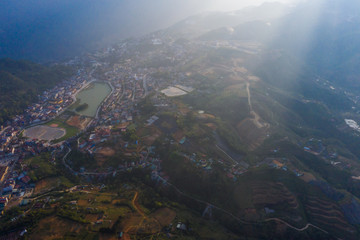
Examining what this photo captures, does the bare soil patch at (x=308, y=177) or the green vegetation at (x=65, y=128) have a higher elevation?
the green vegetation at (x=65, y=128)

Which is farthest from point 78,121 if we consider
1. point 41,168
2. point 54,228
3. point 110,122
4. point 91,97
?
point 54,228

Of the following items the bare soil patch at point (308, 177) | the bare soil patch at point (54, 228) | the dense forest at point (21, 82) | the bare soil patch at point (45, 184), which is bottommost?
the bare soil patch at point (308, 177)

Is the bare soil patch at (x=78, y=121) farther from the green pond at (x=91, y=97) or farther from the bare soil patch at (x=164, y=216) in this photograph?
the bare soil patch at (x=164, y=216)

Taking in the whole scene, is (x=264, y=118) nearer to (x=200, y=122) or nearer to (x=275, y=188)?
(x=200, y=122)

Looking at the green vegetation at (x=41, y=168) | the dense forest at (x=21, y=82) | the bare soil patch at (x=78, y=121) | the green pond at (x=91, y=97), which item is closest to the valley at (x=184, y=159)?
the green vegetation at (x=41, y=168)

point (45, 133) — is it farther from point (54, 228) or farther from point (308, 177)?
point (308, 177)

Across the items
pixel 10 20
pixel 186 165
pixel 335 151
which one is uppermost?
pixel 10 20

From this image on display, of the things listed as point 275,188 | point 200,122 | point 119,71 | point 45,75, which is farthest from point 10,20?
point 275,188

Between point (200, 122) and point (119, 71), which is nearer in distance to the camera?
point (200, 122)

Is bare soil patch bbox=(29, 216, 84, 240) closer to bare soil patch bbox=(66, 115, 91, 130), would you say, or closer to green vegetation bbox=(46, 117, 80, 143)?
green vegetation bbox=(46, 117, 80, 143)
